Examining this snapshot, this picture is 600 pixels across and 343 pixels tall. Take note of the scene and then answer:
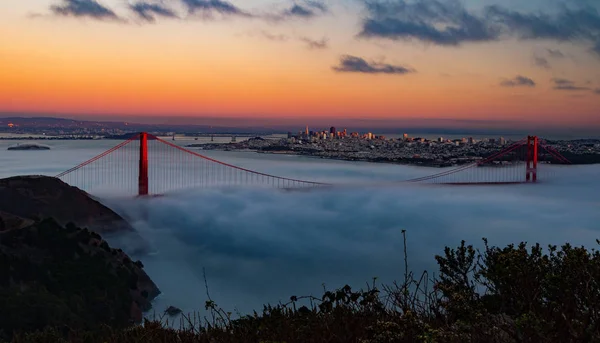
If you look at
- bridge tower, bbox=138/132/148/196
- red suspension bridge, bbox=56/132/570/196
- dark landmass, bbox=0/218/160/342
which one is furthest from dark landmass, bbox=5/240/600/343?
red suspension bridge, bbox=56/132/570/196

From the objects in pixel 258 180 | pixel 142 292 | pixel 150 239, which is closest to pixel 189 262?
pixel 150 239

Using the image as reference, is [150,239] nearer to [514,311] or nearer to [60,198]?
[60,198]

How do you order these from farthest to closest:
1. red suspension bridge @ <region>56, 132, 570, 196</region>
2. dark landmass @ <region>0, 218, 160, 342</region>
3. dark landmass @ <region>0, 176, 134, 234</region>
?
red suspension bridge @ <region>56, 132, 570, 196</region>, dark landmass @ <region>0, 176, 134, 234</region>, dark landmass @ <region>0, 218, 160, 342</region>

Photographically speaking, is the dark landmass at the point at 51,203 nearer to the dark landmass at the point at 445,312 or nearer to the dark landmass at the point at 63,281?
the dark landmass at the point at 63,281

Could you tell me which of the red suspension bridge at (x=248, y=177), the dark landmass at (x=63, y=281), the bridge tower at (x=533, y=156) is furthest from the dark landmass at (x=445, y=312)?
the red suspension bridge at (x=248, y=177)

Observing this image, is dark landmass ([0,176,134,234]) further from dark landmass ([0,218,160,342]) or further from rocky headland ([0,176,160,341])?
dark landmass ([0,218,160,342])
